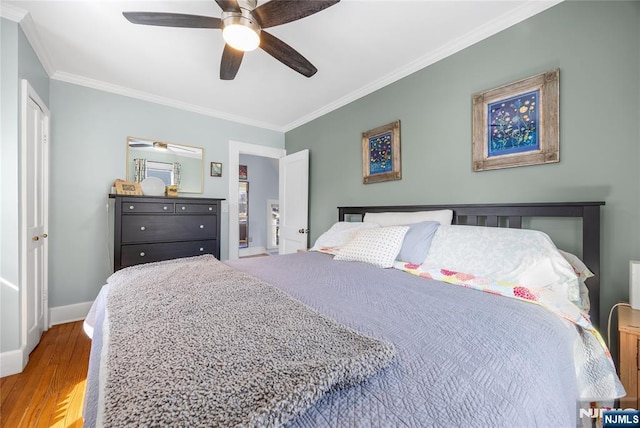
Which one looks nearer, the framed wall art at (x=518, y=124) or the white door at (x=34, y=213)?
the framed wall art at (x=518, y=124)

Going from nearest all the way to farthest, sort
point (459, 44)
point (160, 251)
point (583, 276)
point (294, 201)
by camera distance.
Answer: point (583, 276)
point (459, 44)
point (160, 251)
point (294, 201)

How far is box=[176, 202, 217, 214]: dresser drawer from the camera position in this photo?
2.88 m

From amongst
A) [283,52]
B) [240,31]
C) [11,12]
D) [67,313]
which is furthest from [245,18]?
[67,313]

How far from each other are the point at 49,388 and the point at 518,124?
11.7 feet

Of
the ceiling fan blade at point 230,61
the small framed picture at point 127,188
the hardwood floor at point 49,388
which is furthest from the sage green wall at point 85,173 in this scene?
the ceiling fan blade at point 230,61

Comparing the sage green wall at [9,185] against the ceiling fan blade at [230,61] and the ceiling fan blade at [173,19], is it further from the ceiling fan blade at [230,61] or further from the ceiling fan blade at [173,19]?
the ceiling fan blade at [230,61]

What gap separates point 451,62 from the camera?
84.3 inches

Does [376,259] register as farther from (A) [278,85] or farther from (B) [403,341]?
(A) [278,85]

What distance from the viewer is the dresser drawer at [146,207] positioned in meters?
2.56

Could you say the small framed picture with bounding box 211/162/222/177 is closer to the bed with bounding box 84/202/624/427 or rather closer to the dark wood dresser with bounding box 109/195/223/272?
the dark wood dresser with bounding box 109/195/223/272

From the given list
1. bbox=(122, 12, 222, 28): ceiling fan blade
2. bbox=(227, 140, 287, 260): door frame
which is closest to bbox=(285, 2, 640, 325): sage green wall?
bbox=(122, 12, 222, 28): ceiling fan blade

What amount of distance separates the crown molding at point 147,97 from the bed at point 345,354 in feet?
8.52

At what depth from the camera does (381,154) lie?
269cm

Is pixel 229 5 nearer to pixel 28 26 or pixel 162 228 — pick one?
pixel 28 26
